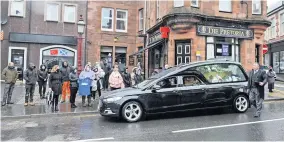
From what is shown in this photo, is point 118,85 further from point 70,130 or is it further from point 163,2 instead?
point 163,2

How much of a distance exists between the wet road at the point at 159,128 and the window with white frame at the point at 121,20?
16.1 meters

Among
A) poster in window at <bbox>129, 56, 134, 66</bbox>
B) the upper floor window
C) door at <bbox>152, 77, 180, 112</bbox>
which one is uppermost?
the upper floor window

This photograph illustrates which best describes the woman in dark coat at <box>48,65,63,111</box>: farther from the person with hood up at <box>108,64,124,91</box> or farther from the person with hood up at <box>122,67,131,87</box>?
the person with hood up at <box>122,67,131,87</box>

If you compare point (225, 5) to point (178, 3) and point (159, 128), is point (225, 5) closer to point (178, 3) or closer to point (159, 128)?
point (178, 3)

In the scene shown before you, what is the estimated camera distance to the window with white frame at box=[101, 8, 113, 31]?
77.7 ft

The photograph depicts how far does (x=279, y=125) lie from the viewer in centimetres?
719

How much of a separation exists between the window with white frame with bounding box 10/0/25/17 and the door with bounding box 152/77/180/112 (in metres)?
17.4

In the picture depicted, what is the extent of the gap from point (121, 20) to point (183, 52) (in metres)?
9.37

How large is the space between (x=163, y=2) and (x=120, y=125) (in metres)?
12.0

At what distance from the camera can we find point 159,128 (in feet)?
23.0

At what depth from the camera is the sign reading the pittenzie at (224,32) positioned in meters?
16.5

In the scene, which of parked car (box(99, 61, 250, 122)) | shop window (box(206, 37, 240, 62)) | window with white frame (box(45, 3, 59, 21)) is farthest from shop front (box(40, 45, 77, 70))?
parked car (box(99, 61, 250, 122))

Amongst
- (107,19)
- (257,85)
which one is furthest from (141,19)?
(257,85)

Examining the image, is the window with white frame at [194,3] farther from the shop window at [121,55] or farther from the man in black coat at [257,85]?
the shop window at [121,55]
